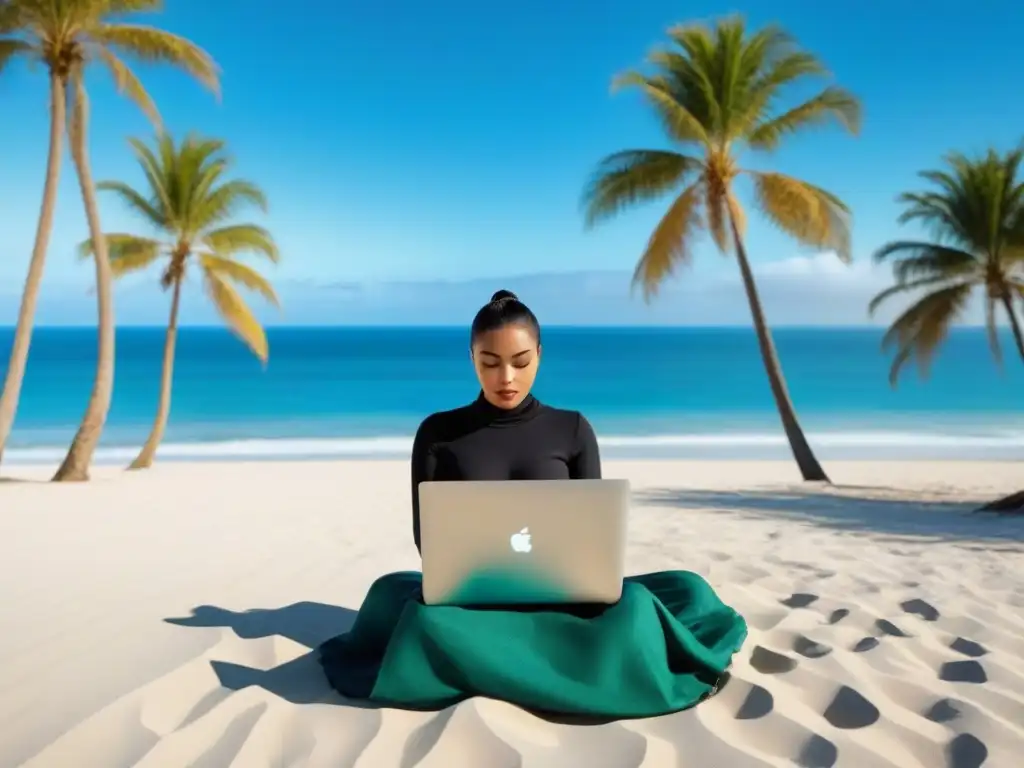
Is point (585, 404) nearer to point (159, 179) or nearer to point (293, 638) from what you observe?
point (159, 179)

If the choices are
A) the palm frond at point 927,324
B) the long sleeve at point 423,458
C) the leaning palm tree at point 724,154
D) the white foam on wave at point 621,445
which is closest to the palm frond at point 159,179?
the white foam on wave at point 621,445

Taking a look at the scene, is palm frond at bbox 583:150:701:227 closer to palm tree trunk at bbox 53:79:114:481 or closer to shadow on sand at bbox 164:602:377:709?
palm tree trunk at bbox 53:79:114:481

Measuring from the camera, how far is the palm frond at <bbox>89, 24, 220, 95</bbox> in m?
11.0

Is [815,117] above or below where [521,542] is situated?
above

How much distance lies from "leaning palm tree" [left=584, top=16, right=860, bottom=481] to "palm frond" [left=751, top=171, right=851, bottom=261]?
1 centimetres

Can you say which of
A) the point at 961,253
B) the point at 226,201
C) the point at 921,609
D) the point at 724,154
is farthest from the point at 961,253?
the point at 226,201

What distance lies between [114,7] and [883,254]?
10.8 meters

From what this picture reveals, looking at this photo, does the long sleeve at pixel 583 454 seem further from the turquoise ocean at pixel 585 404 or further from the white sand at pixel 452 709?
the turquoise ocean at pixel 585 404

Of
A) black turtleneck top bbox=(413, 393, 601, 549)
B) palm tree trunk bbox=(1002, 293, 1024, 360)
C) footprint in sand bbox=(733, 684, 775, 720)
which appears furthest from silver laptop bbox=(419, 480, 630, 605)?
palm tree trunk bbox=(1002, 293, 1024, 360)

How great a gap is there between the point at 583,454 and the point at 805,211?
10.0 m

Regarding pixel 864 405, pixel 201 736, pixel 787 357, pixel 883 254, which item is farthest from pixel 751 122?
pixel 787 357

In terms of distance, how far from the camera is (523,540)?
238 centimetres

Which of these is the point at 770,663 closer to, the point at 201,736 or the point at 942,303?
the point at 201,736

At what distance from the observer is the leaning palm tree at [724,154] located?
11.9m
